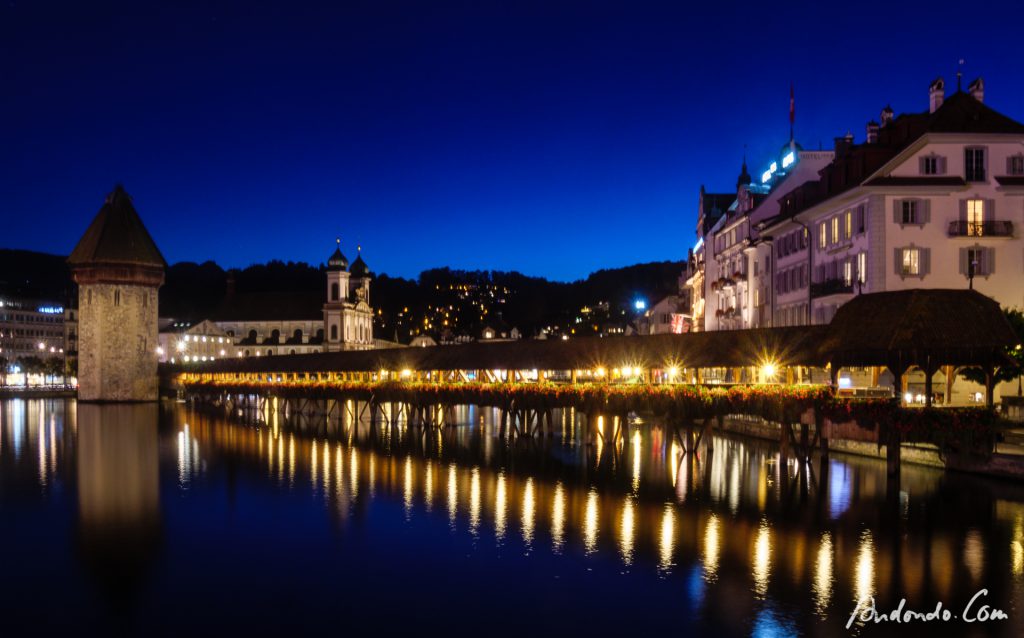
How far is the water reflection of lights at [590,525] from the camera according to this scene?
19.3 meters

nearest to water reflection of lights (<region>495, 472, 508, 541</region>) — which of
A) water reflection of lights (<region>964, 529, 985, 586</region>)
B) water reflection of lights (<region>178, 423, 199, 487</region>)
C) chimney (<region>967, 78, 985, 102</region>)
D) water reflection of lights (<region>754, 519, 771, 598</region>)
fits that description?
water reflection of lights (<region>754, 519, 771, 598</region>)

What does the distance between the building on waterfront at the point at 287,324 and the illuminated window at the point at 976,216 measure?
290 ft

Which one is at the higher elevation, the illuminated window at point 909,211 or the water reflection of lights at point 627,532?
the illuminated window at point 909,211

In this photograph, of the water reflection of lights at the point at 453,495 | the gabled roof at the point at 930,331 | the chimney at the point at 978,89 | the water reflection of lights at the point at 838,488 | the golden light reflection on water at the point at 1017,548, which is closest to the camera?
the golden light reflection on water at the point at 1017,548

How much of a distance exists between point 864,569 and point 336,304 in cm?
10453

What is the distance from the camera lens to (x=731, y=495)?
25.4 m

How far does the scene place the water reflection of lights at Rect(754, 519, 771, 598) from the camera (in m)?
16.0

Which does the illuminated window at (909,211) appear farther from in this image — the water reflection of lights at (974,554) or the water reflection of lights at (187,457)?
the water reflection of lights at (187,457)

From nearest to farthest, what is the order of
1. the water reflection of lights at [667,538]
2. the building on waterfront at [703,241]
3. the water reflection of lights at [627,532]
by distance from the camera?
the water reflection of lights at [667,538]
the water reflection of lights at [627,532]
the building on waterfront at [703,241]

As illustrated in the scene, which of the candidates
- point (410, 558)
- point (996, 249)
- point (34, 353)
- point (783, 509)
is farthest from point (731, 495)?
point (34, 353)

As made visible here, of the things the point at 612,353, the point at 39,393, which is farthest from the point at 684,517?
the point at 39,393

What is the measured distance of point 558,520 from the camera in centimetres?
2216

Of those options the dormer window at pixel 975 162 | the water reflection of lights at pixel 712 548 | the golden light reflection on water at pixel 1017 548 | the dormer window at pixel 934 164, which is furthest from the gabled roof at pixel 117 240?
the golden light reflection on water at pixel 1017 548

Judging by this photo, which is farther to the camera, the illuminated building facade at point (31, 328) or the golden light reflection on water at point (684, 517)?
the illuminated building facade at point (31, 328)
